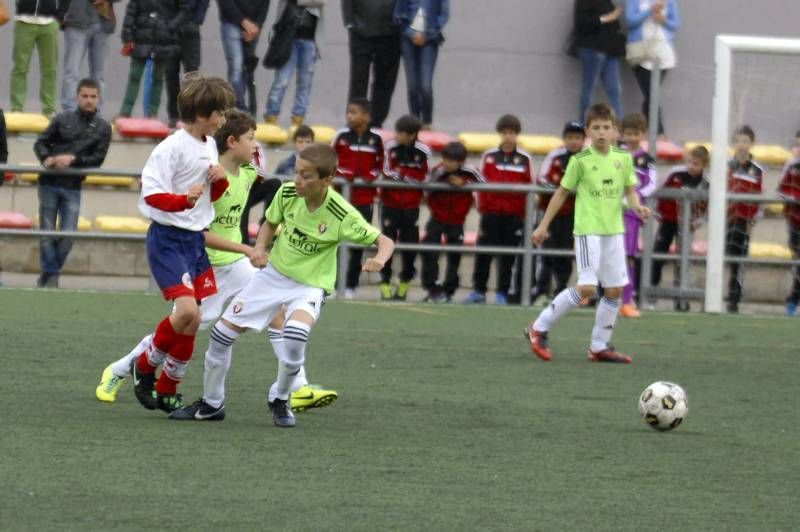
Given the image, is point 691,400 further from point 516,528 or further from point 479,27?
point 479,27

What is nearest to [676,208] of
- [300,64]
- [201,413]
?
[300,64]

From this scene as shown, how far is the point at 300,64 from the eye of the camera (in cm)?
1864

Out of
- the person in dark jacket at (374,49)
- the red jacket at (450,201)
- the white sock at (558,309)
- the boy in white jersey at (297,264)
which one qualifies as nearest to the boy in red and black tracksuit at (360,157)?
the red jacket at (450,201)

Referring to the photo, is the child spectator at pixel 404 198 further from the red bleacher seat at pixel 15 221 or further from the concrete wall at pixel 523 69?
the concrete wall at pixel 523 69

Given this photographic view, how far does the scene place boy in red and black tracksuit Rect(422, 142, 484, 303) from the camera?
16.1m

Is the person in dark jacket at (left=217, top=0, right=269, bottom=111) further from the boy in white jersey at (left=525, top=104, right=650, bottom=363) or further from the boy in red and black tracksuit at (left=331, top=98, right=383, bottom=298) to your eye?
the boy in white jersey at (left=525, top=104, right=650, bottom=363)

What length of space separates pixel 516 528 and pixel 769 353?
7100 mm

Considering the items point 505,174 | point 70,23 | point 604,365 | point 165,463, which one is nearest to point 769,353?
point 604,365

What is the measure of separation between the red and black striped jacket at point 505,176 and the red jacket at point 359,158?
1044 mm

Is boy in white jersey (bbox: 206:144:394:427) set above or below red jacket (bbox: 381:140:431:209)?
below

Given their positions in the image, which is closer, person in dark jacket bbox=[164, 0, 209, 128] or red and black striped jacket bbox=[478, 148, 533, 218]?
red and black striped jacket bbox=[478, 148, 533, 218]

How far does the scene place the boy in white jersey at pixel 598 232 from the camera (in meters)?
11.9

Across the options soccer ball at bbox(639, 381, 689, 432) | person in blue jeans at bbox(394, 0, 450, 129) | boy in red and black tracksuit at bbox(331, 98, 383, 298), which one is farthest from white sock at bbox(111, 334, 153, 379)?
person in blue jeans at bbox(394, 0, 450, 129)

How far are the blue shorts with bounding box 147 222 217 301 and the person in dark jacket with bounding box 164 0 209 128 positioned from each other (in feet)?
31.5
